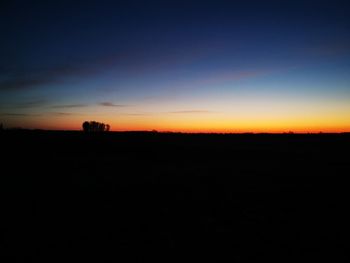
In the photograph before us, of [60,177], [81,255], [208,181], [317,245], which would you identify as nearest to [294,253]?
[317,245]

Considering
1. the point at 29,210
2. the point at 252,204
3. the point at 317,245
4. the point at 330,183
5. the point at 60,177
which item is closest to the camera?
the point at 317,245

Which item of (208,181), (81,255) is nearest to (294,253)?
(81,255)

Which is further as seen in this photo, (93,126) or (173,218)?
(93,126)

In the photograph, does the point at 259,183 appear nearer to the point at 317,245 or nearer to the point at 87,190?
the point at 317,245

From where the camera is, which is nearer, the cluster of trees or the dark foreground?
the dark foreground

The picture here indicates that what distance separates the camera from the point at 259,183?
1580cm

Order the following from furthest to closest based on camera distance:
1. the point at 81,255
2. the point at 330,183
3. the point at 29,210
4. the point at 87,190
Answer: the point at 330,183, the point at 87,190, the point at 29,210, the point at 81,255

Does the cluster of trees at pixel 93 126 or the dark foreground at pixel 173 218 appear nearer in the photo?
the dark foreground at pixel 173 218

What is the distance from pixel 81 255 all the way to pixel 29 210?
4.68 metres

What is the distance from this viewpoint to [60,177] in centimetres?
1711

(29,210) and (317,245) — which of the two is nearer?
(317,245)

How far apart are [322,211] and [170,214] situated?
19.9ft

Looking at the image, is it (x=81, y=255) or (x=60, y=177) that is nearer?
(x=81, y=255)

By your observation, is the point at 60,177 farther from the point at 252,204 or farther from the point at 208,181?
the point at 252,204
